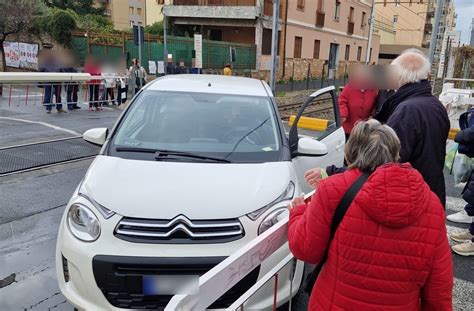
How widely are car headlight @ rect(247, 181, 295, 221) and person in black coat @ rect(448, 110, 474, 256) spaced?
6.09 ft

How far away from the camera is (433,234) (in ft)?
5.39

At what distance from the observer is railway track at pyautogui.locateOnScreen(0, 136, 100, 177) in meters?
6.58

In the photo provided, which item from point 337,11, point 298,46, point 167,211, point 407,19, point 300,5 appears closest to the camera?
point 167,211

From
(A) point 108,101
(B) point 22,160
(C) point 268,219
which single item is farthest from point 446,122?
(A) point 108,101

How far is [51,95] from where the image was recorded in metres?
12.3

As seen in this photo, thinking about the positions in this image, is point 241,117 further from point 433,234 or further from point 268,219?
point 433,234

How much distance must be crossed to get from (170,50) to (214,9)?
5478mm

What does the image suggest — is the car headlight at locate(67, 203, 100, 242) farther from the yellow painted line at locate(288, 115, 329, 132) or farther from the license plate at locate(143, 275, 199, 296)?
the yellow painted line at locate(288, 115, 329, 132)

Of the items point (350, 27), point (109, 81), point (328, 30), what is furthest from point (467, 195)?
point (350, 27)

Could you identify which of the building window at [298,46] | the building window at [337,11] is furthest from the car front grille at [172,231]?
the building window at [337,11]

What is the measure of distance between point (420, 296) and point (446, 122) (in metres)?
1.59

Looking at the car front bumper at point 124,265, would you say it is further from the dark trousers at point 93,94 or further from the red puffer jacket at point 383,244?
the dark trousers at point 93,94

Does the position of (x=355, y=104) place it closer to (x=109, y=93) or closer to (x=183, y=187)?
(x=183, y=187)

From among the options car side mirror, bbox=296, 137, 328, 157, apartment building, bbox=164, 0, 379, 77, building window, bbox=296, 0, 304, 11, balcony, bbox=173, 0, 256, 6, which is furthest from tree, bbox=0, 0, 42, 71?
car side mirror, bbox=296, 137, 328, 157
